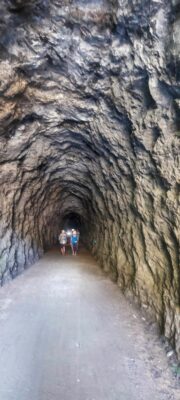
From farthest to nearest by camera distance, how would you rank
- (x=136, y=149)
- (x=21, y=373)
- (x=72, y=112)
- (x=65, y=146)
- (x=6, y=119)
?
(x=65, y=146), (x=72, y=112), (x=6, y=119), (x=136, y=149), (x=21, y=373)

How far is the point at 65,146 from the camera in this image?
1016 cm

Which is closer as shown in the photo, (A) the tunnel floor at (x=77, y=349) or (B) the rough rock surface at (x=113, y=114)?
(A) the tunnel floor at (x=77, y=349)

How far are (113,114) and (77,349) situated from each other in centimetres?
489

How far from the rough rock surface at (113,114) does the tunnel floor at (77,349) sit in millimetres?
590

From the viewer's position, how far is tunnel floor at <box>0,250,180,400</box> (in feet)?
13.6

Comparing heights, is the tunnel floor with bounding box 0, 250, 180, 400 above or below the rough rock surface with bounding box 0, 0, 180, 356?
below

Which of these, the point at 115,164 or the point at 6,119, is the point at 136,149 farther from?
the point at 6,119

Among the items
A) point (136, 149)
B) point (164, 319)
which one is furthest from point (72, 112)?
point (164, 319)

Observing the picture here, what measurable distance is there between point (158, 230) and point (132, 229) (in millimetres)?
1971

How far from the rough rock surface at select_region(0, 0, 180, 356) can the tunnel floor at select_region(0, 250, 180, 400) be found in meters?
0.59

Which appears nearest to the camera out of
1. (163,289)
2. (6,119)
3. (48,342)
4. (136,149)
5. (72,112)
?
(48,342)

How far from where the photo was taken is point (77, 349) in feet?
17.1

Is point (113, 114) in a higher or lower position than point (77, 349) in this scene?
higher

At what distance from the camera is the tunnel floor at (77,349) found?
416cm
